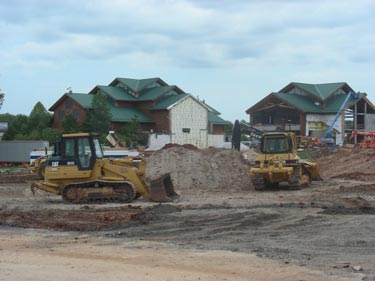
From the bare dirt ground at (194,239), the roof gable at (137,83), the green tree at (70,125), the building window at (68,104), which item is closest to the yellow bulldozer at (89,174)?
the bare dirt ground at (194,239)

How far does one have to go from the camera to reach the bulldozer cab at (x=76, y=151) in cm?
2155

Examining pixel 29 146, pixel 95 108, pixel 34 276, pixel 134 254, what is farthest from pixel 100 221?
pixel 95 108

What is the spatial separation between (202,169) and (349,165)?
13945mm

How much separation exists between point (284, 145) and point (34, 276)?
1958 centimetres

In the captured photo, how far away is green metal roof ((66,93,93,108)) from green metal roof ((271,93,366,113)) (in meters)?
26.3

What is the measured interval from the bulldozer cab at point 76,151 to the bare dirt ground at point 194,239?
1.53 metres

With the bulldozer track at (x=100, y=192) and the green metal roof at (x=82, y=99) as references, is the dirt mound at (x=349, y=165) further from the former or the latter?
the green metal roof at (x=82, y=99)

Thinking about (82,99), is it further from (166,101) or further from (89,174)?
(89,174)

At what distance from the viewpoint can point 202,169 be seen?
1221 inches

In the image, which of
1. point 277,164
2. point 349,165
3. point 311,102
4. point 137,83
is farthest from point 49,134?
point 277,164

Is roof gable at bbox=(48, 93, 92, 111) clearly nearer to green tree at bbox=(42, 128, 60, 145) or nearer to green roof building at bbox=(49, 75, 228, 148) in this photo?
green roof building at bbox=(49, 75, 228, 148)

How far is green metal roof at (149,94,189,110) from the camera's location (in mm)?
72244

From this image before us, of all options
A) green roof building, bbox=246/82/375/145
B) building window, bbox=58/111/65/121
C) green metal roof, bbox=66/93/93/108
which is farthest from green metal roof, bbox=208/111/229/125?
building window, bbox=58/111/65/121

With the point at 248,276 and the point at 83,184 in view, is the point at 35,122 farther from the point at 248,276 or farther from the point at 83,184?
the point at 248,276
